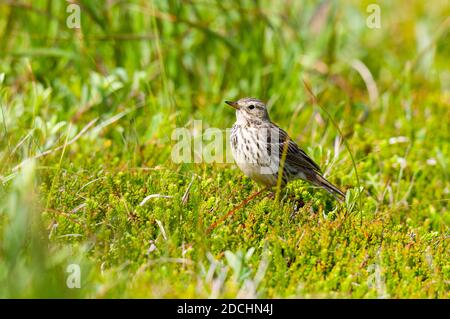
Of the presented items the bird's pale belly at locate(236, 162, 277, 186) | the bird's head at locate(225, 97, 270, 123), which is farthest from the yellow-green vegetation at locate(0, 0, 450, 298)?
the bird's head at locate(225, 97, 270, 123)

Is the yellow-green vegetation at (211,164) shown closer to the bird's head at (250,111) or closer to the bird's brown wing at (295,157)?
the bird's brown wing at (295,157)

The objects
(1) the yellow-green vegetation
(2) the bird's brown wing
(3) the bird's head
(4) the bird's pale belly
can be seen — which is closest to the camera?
(1) the yellow-green vegetation

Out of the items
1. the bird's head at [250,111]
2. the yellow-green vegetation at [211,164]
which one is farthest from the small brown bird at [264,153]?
the yellow-green vegetation at [211,164]

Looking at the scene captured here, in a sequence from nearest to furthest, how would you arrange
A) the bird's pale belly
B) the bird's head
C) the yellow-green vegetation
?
the yellow-green vegetation → the bird's pale belly → the bird's head

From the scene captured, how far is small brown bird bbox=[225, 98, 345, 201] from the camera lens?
521cm

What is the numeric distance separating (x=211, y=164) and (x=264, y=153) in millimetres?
395

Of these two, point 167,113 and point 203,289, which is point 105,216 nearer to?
point 203,289

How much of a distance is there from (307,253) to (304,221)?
0.42 meters

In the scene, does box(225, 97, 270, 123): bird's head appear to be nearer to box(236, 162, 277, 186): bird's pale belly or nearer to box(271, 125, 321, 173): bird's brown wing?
box(271, 125, 321, 173): bird's brown wing

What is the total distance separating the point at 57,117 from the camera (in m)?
6.20

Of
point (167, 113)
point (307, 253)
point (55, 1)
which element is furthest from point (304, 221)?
point (55, 1)

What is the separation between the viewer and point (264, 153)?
5402 mm

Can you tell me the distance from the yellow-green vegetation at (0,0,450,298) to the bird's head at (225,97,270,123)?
425 millimetres

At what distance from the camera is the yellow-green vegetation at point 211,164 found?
→ 390cm
